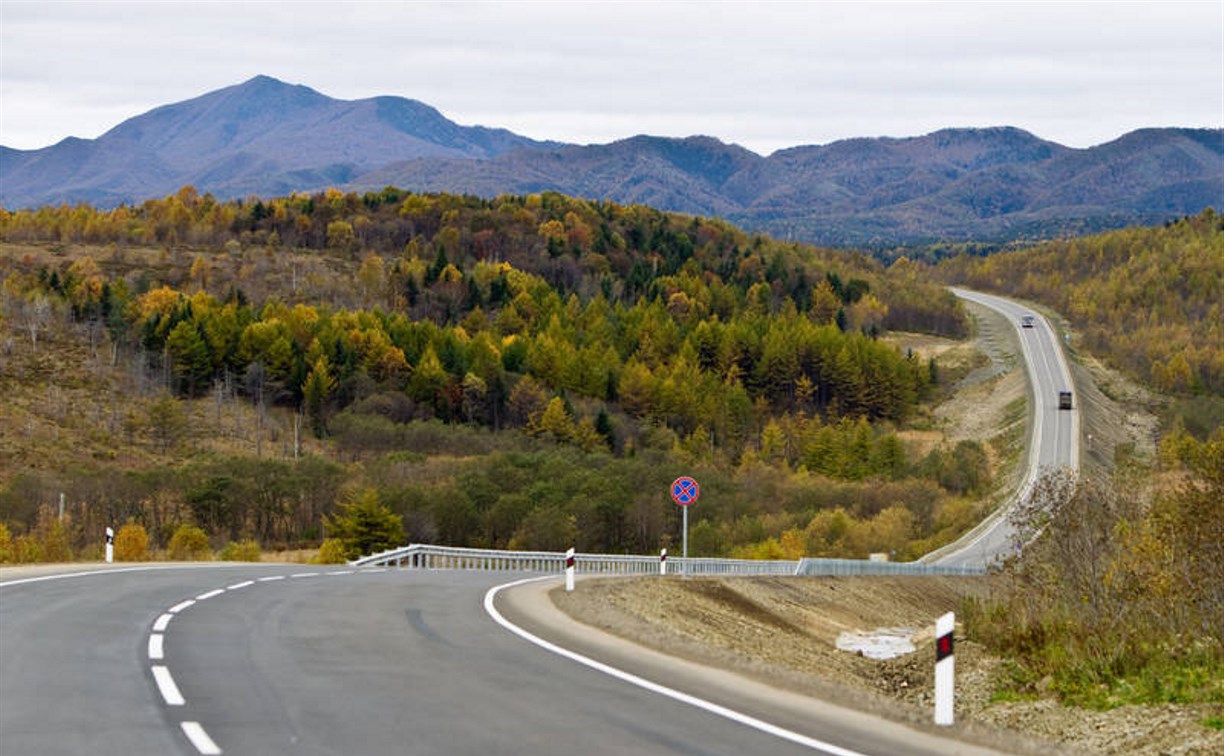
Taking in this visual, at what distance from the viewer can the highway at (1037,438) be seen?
250 ft

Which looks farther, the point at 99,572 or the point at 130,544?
the point at 130,544

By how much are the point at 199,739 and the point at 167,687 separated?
2.17 meters

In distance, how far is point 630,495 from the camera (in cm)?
9250

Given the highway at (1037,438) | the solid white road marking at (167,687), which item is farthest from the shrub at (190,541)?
the solid white road marking at (167,687)

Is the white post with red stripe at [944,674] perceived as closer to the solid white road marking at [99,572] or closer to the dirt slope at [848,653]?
the dirt slope at [848,653]

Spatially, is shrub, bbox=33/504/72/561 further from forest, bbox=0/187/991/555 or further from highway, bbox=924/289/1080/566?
highway, bbox=924/289/1080/566

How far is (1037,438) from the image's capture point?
387 feet

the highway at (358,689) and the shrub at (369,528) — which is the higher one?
the highway at (358,689)

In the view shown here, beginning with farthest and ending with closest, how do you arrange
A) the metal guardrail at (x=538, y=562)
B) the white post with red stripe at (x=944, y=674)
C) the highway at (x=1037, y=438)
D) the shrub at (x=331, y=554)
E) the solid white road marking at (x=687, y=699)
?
the highway at (x=1037, y=438)
the shrub at (x=331, y=554)
the metal guardrail at (x=538, y=562)
the white post with red stripe at (x=944, y=674)
the solid white road marking at (x=687, y=699)

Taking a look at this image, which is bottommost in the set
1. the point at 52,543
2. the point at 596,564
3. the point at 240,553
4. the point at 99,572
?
the point at 240,553

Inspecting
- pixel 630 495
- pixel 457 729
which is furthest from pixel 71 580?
pixel 630 495

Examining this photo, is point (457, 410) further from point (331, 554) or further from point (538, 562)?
point (538, 562)

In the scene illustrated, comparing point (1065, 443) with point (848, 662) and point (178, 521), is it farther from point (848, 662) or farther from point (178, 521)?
point (848, 662)

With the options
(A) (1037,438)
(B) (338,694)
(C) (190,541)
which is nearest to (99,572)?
(B) (338,694)
